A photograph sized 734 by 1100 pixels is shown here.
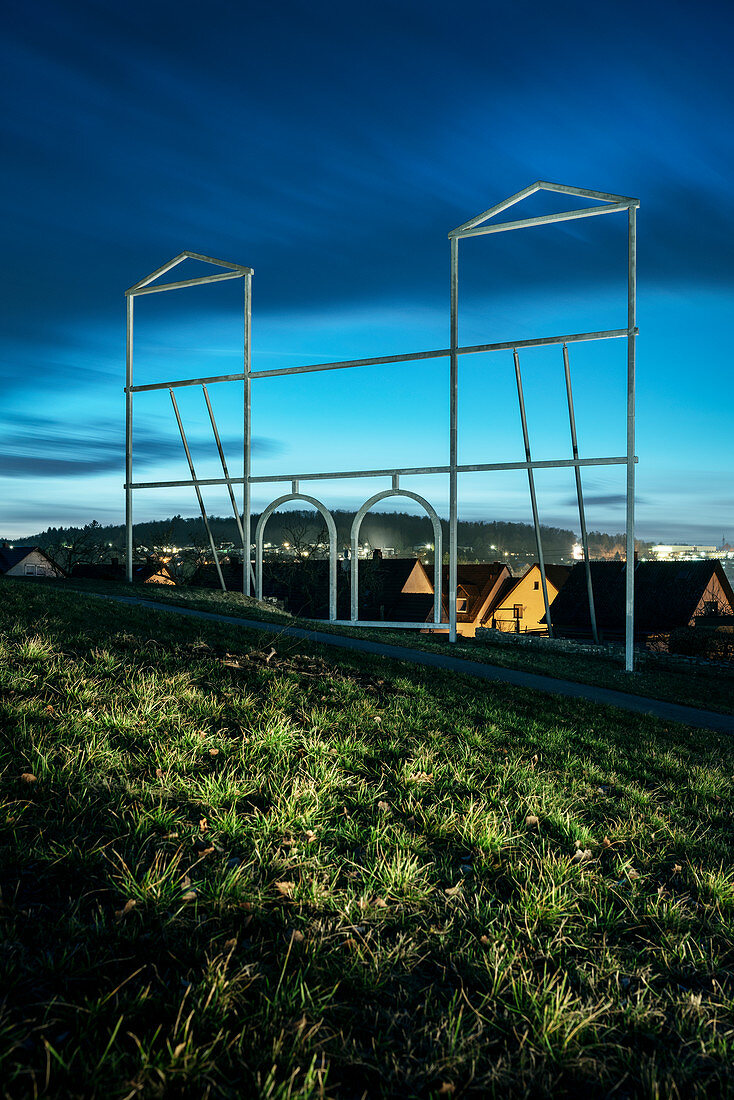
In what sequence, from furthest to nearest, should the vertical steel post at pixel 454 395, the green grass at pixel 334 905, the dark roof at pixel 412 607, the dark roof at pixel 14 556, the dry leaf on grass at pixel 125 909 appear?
the dark roof at pixel 14 556, the dark roof at pixel 412 607, the vertical steel post at pixel 454 395, the dry leaf on grass at pixel 125 909, the green grass at pixel 334 905

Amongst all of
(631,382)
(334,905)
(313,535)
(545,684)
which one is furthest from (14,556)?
(334,905)

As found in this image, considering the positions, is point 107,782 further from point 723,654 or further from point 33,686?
point 723,654

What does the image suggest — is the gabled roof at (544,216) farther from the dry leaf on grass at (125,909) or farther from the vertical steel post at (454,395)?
Result: the dry leaf on grass at (125,909)

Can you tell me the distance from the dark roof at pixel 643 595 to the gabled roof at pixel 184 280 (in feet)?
64.5

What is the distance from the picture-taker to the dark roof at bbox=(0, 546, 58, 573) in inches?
2137

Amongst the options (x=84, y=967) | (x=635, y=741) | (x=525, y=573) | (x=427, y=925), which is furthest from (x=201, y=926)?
(x=525, y=573)

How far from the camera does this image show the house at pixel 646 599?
30156 mm

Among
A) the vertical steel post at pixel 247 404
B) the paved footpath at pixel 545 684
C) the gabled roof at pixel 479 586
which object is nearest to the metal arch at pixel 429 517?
the vertical steel post at pixel 247 404

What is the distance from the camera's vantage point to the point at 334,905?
306 cm

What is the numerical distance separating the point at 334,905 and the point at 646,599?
31.1 meters

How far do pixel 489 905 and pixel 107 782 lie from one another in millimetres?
2208

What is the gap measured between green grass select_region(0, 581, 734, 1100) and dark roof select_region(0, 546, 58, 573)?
54.7 metres

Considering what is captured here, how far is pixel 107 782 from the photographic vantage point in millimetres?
3871

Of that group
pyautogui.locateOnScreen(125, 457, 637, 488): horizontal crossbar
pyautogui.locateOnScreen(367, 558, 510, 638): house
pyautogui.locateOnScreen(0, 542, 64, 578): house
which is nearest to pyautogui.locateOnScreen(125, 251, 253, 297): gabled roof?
pyautogui.locateOnScreen(125, 457, 637, 488): horizontal crossbar
